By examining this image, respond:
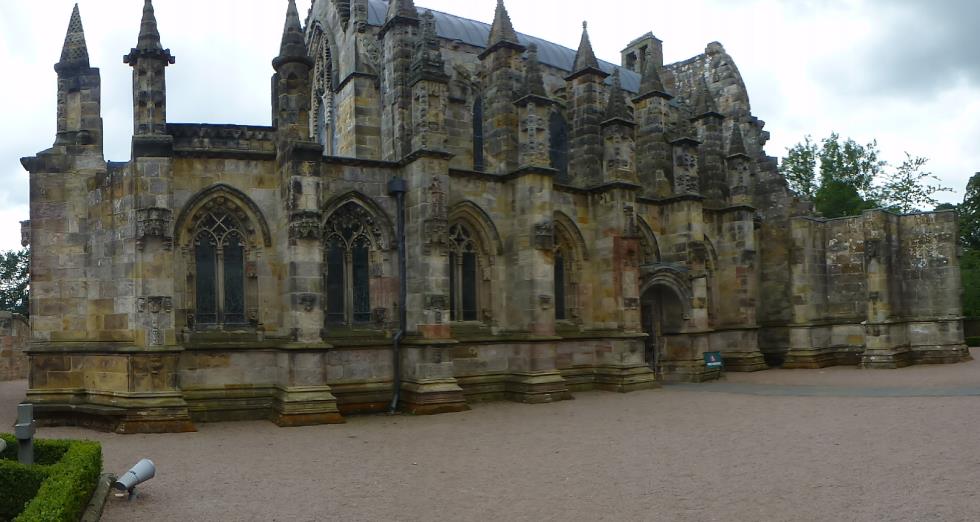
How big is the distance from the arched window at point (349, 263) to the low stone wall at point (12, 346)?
64.2 feet

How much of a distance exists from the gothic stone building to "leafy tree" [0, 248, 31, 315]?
42958 millimetres

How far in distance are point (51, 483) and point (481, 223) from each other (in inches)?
516

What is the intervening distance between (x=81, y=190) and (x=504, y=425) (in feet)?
33.1

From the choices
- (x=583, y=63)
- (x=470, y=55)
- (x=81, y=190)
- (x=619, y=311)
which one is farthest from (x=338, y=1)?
(x=619, y=311)

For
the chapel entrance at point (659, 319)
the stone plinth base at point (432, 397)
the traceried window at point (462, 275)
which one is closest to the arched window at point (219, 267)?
the stone plinth base at point (432, 397)

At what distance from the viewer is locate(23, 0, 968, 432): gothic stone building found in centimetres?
1498

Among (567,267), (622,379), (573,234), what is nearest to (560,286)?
(567,267)

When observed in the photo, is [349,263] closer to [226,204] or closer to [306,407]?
[226,204]

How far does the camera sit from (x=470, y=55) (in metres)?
24.1

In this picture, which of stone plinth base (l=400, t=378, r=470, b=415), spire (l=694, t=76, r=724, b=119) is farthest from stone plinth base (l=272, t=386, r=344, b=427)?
spire (l=694, t=76, r=724, b=119)

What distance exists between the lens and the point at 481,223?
19.1 m

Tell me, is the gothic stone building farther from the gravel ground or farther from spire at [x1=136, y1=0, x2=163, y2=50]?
the gravel ground

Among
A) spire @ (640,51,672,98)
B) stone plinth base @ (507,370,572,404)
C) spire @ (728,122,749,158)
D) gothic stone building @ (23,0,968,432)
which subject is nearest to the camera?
gothic stone building @ (23,0,968,432)

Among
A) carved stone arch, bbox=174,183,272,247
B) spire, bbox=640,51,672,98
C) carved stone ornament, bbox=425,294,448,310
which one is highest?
spire, bbox=640,51,672,98
